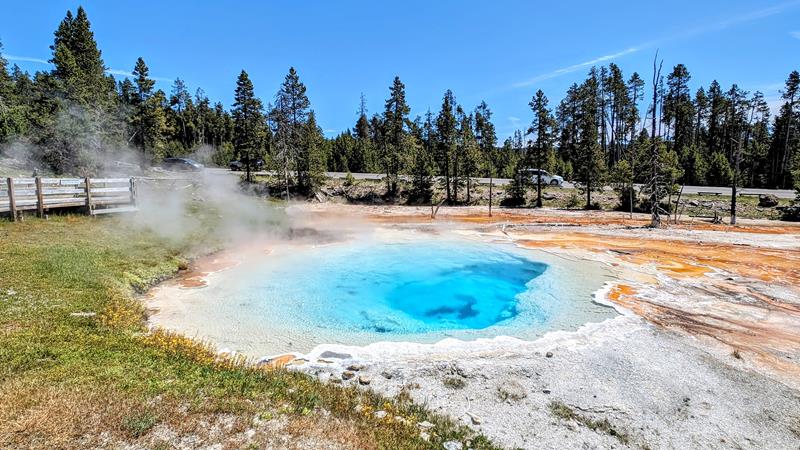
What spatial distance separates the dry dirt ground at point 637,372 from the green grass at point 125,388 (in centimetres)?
123

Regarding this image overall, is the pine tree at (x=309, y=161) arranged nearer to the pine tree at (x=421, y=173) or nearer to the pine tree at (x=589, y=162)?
the pine tree at (x=421, y=173)

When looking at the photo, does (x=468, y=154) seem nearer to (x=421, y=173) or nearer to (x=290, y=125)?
(x=421, y=173)

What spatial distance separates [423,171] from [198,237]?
95.8 ft

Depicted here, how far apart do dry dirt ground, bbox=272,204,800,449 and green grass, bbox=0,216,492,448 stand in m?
1.23

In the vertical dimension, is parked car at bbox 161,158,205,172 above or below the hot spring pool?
above

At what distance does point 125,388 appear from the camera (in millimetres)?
5195

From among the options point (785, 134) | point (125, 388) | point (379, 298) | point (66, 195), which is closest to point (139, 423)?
point (125, 388)

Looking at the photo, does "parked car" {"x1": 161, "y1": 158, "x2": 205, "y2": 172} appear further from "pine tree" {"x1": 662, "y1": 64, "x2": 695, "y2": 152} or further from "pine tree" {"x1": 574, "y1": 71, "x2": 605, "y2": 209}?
"pine tree" {"x1": 662, "y1": 64, "x2": 695, "y2": 152}

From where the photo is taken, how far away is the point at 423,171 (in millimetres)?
44844

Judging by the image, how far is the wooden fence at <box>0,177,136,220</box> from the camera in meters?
15.0

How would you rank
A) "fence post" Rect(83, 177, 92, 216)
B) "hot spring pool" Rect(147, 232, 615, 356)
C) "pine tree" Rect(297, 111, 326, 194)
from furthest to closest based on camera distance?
"pine tree" Rect(297, 111, 326, 194)
"fence post" Rect(83, 177, 92, 216)
"hot spring pool" Rect(147, 232, 615, 356)

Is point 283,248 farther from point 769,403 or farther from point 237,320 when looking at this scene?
point 769,403

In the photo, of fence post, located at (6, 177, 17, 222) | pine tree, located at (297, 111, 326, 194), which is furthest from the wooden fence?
pine tree, located at (297, 111, 326, 194)

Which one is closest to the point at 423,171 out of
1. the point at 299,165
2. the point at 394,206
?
the point at 394,206
